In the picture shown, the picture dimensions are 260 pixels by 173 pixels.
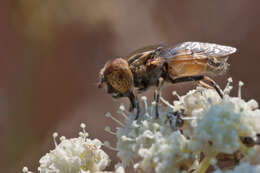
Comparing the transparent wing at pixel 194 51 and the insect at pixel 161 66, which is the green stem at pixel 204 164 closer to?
the insect at pixel 161 66

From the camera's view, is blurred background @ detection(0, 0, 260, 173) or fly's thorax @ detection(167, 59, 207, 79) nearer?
fly's thorax @ detection(167, 59, 207, 79)

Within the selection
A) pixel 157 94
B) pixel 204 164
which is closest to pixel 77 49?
pixel 157 94

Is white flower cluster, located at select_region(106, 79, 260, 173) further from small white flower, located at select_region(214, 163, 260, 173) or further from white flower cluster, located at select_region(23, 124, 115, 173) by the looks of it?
white flower cluster, located at select_region(23, 124, 115, 173)

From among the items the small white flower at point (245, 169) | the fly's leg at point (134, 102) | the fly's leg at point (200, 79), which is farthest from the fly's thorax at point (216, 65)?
the small white flower at point (245, 169)

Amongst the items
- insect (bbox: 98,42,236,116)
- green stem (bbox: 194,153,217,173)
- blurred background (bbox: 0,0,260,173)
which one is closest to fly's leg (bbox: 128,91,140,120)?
insect (bbox: 98,42,236,116)

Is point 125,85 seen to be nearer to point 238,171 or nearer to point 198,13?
point 238,171

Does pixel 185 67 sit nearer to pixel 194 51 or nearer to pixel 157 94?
pixel 194 51

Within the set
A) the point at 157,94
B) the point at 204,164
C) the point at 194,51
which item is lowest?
the point at 204,164
